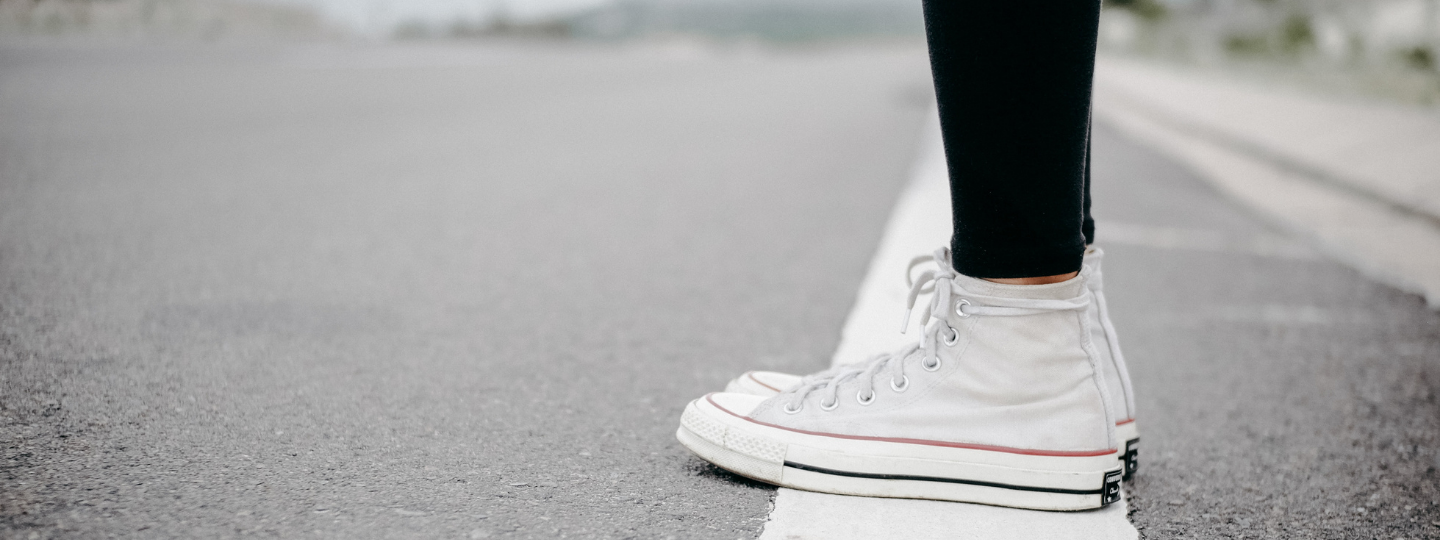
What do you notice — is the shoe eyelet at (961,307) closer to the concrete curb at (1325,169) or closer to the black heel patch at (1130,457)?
the black heel patch at (1130,457)

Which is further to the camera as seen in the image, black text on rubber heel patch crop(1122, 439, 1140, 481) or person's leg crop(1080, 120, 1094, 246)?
black text on rubber heel patch crop(1122, 439, 1140, 481)

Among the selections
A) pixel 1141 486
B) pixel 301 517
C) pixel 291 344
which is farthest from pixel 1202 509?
pixel 291 344

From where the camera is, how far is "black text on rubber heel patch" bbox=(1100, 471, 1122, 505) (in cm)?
136

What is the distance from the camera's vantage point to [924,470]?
137cm

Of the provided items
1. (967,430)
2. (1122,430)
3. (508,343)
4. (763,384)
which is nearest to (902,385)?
(967,430)

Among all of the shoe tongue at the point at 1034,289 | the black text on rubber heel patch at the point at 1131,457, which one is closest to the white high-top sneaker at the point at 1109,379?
the black text on rubber heel patch at the point at 1131,457

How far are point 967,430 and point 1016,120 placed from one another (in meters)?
0.44

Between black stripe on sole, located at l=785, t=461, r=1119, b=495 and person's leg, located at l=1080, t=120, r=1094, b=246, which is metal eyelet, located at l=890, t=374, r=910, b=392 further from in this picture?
person's leg, located at l=1080, t=120, r=1094, b=246

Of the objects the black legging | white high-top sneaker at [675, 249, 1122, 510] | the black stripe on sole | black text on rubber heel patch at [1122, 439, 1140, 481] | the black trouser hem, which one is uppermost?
the black legging

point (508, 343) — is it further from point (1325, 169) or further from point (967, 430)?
point (1325, 169)

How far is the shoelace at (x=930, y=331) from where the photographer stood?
4.30 feet

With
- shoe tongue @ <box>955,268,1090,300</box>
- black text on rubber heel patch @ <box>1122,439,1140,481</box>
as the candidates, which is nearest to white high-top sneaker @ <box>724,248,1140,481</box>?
black text on rubber heel patch @ <box>1122,439,1140,481</box>

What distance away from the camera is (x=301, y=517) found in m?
1.21

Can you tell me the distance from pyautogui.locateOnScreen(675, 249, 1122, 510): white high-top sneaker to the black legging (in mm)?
95
